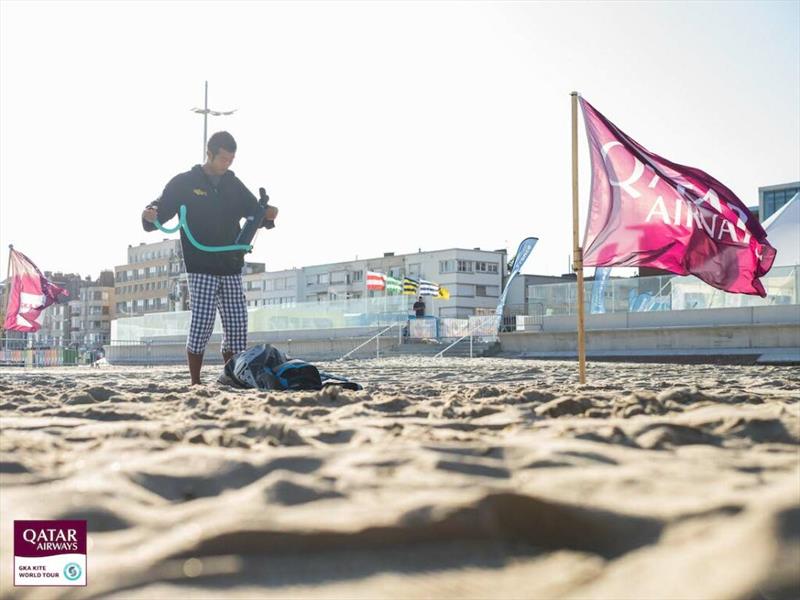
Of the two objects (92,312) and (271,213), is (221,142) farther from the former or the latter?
(92,312)

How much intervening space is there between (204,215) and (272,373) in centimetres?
178

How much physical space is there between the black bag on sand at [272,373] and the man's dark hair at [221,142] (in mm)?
1724

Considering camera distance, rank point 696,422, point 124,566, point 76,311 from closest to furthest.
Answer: point 124,566 → point 696,422 → point 76,311

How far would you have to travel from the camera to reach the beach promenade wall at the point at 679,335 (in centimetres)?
2002

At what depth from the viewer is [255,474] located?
2.10m

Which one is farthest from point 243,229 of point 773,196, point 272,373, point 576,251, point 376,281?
point 773,196

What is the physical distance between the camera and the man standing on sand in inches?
264

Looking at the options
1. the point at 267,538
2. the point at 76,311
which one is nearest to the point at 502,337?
the point at 267,538

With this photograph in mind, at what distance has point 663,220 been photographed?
7.10m

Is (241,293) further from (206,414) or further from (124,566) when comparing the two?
(124,566)

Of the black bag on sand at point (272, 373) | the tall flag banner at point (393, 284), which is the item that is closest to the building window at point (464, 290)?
the tall flag banner at point (393, 284)

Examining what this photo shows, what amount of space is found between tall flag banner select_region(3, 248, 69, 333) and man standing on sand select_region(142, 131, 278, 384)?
63.7ft

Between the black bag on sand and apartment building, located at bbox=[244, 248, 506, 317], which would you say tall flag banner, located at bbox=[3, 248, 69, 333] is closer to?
the black bag on sand

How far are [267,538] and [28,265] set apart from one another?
2613 cm
